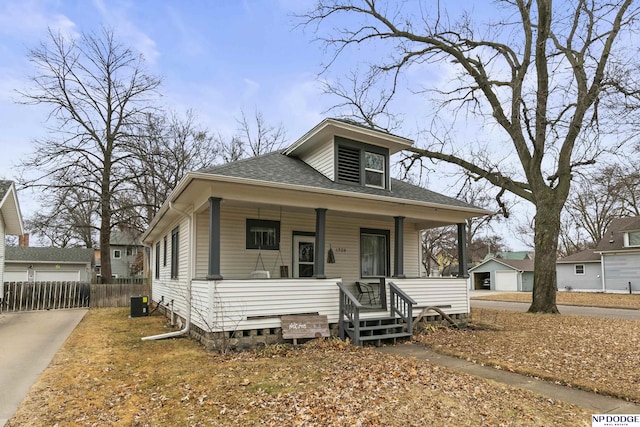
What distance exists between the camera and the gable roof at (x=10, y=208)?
1399cm

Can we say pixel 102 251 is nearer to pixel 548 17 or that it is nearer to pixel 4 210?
pixel 4 210

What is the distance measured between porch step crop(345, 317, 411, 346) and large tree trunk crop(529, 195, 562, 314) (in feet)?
24.8

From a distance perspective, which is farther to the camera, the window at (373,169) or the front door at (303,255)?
the window at (373,169)

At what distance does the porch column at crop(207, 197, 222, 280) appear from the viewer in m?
7.59

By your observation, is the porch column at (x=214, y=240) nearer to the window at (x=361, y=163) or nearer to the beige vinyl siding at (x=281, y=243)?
the beige vinyl siding at (x=281, y=243)

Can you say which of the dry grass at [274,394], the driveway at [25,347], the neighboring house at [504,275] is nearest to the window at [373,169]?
the dry grass at [274,394]

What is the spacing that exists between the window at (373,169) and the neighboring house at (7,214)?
11.9 meters

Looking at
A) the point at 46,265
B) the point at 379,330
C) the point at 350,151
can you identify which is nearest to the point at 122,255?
the point at 46,265

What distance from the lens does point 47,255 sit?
3003cm

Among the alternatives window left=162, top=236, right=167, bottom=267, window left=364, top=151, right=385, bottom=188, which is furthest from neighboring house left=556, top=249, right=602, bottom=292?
window left=162, top=236, right=167, bottom=267

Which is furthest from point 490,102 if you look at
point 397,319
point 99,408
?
point 99,408

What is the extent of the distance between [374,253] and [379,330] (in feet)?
11.3

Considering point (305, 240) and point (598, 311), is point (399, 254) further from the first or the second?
point (598, 311)

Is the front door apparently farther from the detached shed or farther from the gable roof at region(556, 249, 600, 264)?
the detached shed
